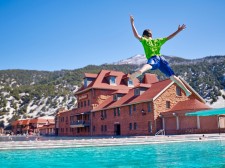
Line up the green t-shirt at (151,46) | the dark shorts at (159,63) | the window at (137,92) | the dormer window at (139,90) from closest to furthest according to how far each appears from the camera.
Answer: the dark shorts at (159,63) → the green t-shirt at (151,46) → the dormer window at (139,90) → the window at (137,92)

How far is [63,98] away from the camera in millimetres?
116125

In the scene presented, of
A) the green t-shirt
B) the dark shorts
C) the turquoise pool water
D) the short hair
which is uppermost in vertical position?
the short hair

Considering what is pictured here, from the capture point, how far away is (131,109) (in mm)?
38969

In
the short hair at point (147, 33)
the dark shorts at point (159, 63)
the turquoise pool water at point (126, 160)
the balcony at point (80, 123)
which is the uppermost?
the short hair at point (147, 33)

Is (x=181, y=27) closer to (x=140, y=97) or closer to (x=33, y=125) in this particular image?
(x=140, y=97)

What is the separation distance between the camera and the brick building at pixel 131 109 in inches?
1262

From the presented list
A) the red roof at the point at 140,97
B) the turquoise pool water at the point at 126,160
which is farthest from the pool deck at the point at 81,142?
the red roof at the point at 140,97

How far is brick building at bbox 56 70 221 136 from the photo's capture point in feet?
105

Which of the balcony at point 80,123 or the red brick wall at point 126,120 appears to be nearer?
the red brick wall at point 126,120

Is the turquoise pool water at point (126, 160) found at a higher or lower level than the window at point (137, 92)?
lower

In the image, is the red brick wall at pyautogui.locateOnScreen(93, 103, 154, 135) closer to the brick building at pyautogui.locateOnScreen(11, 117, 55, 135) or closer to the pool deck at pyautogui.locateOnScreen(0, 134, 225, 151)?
the pool deck at pyautogui.locateOnScreen(0, 134, 225, 151)

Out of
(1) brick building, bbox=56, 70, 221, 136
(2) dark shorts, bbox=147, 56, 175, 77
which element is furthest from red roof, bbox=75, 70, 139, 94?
(2) dark shorts, bbox=147, 56, 175, 77

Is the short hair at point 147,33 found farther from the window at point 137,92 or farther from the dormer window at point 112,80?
the dormer window at point 112,80

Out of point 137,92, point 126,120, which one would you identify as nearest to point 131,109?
point 126,120
